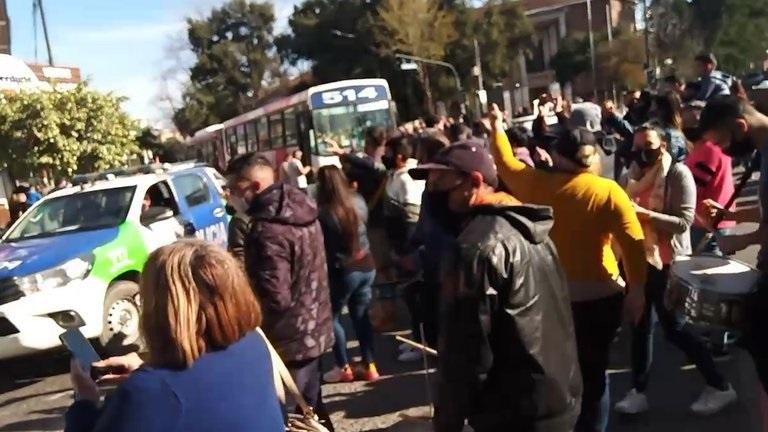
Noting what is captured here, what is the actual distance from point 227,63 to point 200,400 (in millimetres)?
72959

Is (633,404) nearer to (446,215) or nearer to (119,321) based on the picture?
(446,215)

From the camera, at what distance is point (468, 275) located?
308 cm

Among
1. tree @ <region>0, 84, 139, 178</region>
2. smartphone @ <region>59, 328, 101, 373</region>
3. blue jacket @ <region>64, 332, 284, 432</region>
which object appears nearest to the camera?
blue jacket @ <region>64, 332, 284, 432</region>

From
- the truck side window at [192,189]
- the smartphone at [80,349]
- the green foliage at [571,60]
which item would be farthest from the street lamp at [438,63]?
the smartphone at [80,349]

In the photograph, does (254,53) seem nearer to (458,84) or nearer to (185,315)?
(458,84)

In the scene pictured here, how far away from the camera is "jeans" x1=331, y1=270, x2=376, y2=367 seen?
7.28 m

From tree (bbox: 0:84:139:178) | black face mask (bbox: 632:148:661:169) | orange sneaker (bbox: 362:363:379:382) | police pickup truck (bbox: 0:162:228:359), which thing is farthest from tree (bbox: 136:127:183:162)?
black face mask (bbox: 632:148:661:169)

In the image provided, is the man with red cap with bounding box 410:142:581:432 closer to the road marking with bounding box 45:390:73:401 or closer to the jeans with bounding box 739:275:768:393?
the jeans with bounding box 739:275:768:393

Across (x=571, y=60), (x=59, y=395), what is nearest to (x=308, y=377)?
(x=59, y=395)

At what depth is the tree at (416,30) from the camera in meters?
52.5

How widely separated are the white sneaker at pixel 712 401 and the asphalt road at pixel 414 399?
0.04 m

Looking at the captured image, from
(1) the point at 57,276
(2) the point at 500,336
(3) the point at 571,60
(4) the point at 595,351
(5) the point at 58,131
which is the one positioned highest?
(3) the point at 571,60

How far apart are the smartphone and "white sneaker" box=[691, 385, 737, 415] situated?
421cm

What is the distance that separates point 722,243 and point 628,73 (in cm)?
5519
